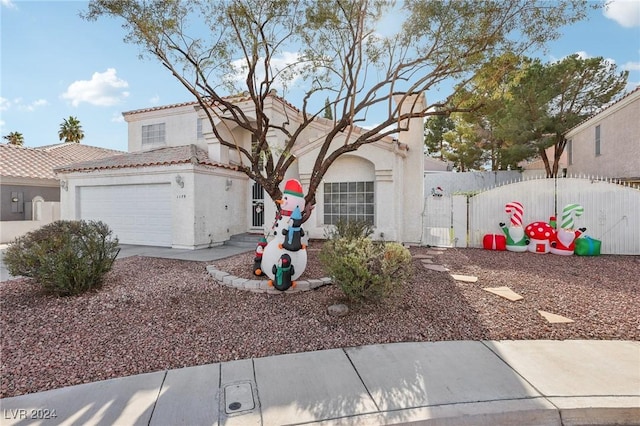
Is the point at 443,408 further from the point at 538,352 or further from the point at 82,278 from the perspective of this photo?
the point at 82,278

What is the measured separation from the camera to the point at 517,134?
67.8 ft

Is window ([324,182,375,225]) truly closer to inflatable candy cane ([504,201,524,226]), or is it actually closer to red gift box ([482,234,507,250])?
red gift box ([482,234,507,250])

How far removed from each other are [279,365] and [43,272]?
198 inches

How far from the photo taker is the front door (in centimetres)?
1404

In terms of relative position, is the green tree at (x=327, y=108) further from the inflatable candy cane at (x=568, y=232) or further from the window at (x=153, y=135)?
the window at (x=153, y=135)

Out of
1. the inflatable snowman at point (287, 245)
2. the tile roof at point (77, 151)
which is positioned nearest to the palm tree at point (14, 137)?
the tile roof at point (77, 151)

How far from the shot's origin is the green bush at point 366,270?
194 inches

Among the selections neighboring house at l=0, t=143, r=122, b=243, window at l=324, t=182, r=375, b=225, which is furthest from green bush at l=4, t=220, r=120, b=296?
neighboring house at l=0, t=143, r=122, b=243

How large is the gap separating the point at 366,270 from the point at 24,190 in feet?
65.5

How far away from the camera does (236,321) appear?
4988mm

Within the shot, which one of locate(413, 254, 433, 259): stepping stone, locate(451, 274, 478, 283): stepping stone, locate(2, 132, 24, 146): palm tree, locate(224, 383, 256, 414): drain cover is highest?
locate(2, 132, 24, 146): palm tree

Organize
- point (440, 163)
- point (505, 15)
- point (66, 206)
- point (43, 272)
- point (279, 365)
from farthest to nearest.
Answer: point (440, 163), point (66, 206), point (505, 15), point (43, 272), point (279, 365)

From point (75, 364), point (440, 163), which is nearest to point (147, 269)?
point (75, 364)

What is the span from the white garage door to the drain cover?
10.1 metres
